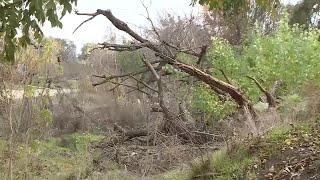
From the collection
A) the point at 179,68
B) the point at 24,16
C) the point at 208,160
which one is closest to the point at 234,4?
the point at 24,16

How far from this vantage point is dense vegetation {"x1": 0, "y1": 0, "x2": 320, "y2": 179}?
6.46 m

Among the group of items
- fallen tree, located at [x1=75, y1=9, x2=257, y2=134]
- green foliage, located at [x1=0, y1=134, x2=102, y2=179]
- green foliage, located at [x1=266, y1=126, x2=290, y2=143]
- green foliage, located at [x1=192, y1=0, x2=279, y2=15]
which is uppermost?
green foliage, located at [x1=192, y1=0, x2=279, y2=15]

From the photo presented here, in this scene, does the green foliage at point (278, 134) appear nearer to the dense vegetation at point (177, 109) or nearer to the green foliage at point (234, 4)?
the dense vegetation at point (177, 109)

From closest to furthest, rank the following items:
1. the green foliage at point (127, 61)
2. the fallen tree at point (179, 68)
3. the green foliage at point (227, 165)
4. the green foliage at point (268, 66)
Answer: the green foliage at point (227, 165)
the fallen tree at point (179, 68)
the green foliage at point (268, 66)
the green foliage at point (127, 61)

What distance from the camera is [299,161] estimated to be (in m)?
6.39

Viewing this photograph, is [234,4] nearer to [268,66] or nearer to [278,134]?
[278,134]

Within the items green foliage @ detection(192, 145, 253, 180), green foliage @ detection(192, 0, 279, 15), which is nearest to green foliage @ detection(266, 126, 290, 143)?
green foliage @ detection(192, 145, 253, 180)

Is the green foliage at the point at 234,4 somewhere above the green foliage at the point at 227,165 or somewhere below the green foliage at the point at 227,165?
above

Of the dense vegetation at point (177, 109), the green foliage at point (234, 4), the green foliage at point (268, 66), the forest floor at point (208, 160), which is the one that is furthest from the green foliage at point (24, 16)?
the green foliage at point (268, 66)

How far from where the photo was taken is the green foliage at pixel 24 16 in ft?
12.8

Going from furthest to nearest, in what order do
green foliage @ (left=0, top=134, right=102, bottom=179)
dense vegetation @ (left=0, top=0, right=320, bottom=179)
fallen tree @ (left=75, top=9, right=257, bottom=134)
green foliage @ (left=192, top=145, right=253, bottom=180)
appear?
fallen tree @ (left=75, top=9, right=257, bottom=134)
green foliage @ (left=0, top=134, right=102, bottom=179)
green foliage @ (left=192, top=145, right=253, bottom=180)
dense vegetation @ (left=0, top=0, right=320, bottom=179)

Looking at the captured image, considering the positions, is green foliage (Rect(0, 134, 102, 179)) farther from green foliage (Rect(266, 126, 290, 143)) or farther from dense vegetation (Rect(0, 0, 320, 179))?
green foliage (Rect(266, 126, 290, 143))

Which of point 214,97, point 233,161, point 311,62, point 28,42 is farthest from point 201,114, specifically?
point 28,42

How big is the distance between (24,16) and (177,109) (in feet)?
28.0
